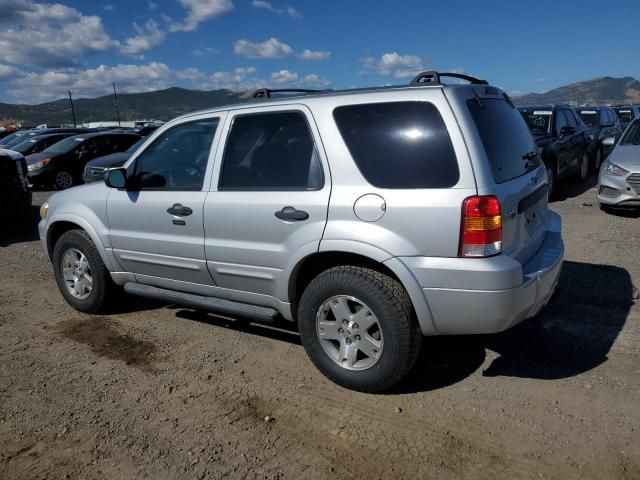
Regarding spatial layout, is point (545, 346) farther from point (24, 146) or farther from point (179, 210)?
point (24, 146)

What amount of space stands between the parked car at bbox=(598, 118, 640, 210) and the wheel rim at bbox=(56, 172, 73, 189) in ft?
42.8

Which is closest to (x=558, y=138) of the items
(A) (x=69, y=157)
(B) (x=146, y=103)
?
(A) (x=69, y=157)

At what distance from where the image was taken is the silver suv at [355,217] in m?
2.96

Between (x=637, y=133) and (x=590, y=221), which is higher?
(x=637, y=133)

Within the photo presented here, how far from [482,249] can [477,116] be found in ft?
2.70

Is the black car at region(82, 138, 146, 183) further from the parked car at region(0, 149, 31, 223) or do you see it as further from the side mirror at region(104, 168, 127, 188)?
the side mirror at region(104, 168, 127, 188)

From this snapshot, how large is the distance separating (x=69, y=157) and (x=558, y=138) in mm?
12480

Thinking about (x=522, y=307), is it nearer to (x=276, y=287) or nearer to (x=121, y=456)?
(x=276, y=287)

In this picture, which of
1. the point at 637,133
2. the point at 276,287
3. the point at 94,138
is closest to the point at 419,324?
the point at 276,287

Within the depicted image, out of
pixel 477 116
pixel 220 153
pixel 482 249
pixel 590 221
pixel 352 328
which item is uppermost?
pixel 477 116

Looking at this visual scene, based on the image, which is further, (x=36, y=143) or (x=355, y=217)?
(x=36, y=143)

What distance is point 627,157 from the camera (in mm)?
8297

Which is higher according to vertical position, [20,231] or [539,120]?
[539,120]

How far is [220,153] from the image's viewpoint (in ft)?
12.8
